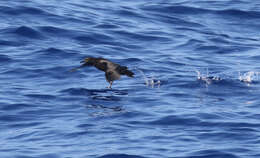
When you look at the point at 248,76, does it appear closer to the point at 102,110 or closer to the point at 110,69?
the point at 110,69

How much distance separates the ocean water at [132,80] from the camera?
11078mm

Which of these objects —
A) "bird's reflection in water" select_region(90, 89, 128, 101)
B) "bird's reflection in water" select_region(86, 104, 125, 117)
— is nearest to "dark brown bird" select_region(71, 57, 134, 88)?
"bird's reflection in water" select_region(90, 89, 128, 101)

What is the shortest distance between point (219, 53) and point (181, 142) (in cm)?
796

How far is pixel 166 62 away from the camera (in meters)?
17.3

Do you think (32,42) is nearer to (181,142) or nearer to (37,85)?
(37,85)

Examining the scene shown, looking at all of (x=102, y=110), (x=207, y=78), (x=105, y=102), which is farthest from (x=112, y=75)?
(x=207, y=78)

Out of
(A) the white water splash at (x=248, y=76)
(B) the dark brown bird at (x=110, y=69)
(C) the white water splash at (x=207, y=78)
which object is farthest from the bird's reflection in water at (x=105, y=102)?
(A) the white water splash at (x=248, y=76)

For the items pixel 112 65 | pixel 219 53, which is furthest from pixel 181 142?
pixel 219 53

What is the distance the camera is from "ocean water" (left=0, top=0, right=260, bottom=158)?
11.1 meters

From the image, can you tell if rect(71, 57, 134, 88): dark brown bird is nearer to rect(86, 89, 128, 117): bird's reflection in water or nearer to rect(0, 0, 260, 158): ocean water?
rect(86, 89, 128, 117): bird's reflection in water

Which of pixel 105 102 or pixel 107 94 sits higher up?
pixel 107 94

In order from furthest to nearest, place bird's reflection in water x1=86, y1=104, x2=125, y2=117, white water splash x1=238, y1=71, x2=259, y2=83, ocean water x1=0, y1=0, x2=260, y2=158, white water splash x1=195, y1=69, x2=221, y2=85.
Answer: white water splash x1=238, y1=71, x2=259, y2=83
white water splash x1=195, y1=69, x2=221, y2=85
bird's reflection in water x1=86, y1=104, x2=125, y2=117
ocean water x1=0, y1=0, x2=260, y2=158

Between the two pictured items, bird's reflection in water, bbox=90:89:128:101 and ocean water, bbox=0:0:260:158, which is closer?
ocean water, bbox=0:0:260:158

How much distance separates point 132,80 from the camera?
15.7 metres
